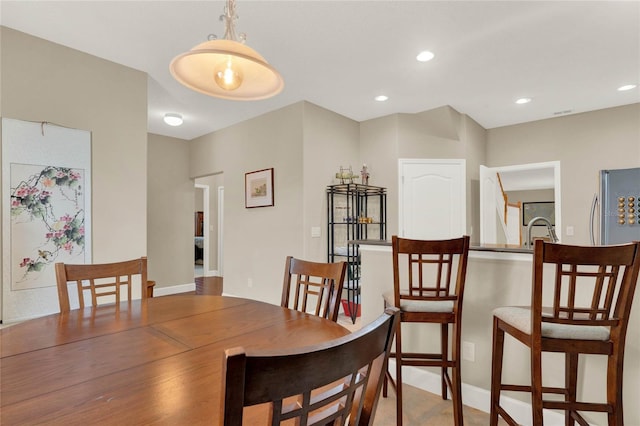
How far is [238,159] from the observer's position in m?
4.55

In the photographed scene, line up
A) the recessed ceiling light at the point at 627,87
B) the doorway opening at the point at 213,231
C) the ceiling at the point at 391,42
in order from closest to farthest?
the ceiling at the point at 391,42, the recessed ceiling light at the point at 627,87, the doorway opening at the point at 213,231

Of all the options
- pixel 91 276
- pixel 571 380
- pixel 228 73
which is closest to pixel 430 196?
pixel 571 380

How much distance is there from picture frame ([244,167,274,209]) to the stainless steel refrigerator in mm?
3220

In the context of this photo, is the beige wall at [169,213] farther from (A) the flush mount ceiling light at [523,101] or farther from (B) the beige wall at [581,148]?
(B) the beige wall at [581,148]

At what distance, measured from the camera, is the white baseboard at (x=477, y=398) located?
1.76 meters

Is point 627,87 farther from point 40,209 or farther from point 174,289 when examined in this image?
point 174,289

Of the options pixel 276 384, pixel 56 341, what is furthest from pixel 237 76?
pixel 276 384

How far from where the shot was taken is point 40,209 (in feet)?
7.80

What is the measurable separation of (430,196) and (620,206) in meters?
1.92

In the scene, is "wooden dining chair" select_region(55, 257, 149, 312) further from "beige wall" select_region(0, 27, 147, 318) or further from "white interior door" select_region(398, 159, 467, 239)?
"white interior door" select_region(398, 159, 467, 239)

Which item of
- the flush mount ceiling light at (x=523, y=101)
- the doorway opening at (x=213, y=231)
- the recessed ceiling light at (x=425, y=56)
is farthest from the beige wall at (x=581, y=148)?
the doorway opening at (x=213, y=231)

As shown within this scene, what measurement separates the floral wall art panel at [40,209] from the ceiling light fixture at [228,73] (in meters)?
1.68

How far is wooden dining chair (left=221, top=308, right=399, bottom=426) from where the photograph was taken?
1.38 feet

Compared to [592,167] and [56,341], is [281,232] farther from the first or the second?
[592,167]
